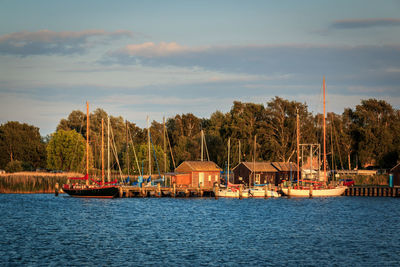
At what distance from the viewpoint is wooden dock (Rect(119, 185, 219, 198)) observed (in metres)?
91.6

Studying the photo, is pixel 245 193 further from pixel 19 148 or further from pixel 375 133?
pixel 19 148

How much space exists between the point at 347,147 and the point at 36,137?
8823cm

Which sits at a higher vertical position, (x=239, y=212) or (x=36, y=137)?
(x=36, y=137)

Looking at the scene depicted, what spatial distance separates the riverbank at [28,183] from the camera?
99.0 m

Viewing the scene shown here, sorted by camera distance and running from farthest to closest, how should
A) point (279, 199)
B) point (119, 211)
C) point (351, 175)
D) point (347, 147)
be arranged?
point (347, 147), point (351, 175), point (279, 199), point (119, 211)

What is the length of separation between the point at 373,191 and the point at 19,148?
96.4 meters

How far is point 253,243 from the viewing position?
46688mm

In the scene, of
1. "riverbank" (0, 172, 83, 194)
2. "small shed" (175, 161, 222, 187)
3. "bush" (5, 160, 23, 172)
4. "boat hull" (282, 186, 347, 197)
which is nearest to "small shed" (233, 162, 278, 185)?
"small shed" (175, 161, 222, 187)

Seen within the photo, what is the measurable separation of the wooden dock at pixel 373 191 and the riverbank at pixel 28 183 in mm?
54241

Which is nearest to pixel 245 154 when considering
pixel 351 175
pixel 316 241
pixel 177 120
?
pixel 351 175

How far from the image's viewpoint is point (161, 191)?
93.1 m

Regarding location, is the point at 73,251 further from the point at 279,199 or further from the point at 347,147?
the point at 347,147

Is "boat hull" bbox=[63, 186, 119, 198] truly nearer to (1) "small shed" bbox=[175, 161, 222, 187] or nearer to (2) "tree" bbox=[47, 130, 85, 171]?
(1) "small shed" bbox=[175, 161, 222, 187]

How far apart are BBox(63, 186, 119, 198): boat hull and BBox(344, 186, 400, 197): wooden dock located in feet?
144
